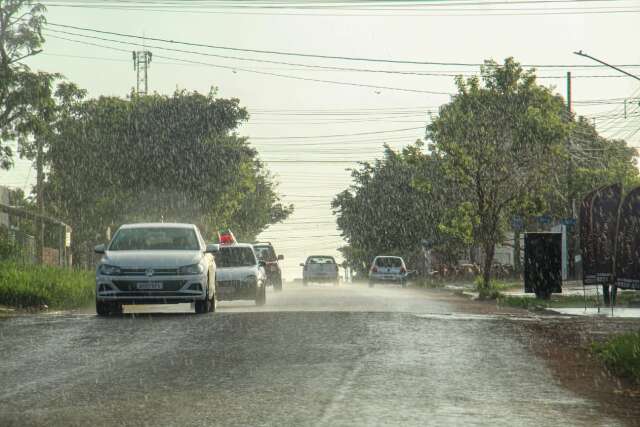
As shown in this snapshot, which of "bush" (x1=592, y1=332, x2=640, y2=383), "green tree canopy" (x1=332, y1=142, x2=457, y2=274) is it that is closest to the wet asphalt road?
"bush" (x1=592, y1=332, x2=640, y2=383)

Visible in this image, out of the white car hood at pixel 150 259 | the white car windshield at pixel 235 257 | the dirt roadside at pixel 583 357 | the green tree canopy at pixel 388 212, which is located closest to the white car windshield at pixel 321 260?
the green tree canopy at pixel 388 212

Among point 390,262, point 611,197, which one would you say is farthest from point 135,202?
point 611,197

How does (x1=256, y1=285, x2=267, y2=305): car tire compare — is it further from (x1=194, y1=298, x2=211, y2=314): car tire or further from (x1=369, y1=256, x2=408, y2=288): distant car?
(x1=369, y1=256, x2=408, y2=288): distant car

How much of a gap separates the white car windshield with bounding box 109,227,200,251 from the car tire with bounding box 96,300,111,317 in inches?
45.7

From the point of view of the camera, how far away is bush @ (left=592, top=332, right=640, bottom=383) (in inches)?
501

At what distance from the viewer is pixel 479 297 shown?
35.2 meters

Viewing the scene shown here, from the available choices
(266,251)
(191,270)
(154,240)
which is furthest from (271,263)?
(191,270)

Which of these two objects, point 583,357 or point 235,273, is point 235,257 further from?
point 583,357

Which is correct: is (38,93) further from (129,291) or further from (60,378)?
(60,378)

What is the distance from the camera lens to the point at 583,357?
1445 cm

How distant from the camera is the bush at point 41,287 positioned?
24453 millimetres

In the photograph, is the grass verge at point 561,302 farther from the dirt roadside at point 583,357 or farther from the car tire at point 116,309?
the car tire at point 116,309

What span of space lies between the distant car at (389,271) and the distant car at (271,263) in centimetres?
926

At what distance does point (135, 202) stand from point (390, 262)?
41.2 ft
